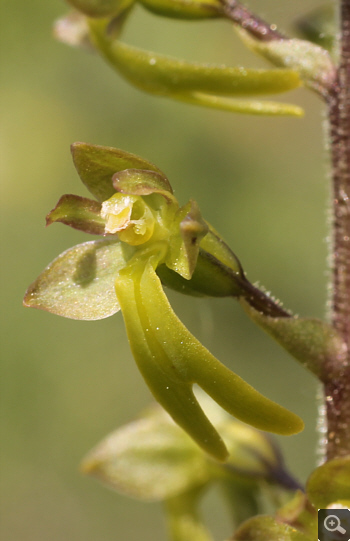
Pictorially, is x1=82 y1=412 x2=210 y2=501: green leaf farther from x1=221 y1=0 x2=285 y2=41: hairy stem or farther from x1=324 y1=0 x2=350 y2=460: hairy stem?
x1=221 y1=0 x2=285 y2=41: hairy stem

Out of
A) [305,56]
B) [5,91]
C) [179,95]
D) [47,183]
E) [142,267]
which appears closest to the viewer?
[142,267]

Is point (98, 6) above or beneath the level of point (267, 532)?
above

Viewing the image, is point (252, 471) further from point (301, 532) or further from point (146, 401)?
point (146, 401)

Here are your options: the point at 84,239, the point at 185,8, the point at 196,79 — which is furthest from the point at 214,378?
the point at 84,239

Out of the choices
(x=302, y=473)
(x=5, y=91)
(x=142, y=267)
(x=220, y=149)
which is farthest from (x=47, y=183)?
(x=142, y=267)

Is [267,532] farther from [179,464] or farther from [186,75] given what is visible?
[186,75]

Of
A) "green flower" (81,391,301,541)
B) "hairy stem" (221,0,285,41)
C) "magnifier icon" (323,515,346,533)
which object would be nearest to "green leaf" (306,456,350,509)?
"magnifier icon" (323,515,346,533)
